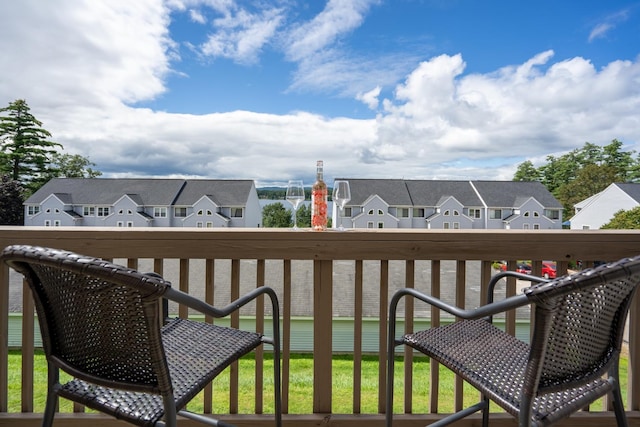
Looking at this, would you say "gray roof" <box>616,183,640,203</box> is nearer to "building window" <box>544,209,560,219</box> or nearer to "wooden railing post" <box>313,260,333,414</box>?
"building window" <box>544,209,560,219</box>

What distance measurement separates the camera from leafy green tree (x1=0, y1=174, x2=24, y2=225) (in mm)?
2270

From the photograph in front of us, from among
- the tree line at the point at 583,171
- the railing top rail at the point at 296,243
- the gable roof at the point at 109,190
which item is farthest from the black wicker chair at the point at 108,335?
the tree line at the point at 583,171

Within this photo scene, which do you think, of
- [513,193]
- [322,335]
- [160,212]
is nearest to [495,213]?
[513,193]

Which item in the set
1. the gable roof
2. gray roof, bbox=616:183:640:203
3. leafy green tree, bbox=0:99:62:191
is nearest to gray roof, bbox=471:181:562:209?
gray roof, bbox=616:183:640:203

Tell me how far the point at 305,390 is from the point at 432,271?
1.18 m

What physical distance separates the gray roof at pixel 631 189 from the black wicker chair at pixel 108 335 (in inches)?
146

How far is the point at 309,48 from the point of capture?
5.92 metres

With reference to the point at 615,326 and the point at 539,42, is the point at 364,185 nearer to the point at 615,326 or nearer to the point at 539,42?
the point at 615,326

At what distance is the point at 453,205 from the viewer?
126 inches

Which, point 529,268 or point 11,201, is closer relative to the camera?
point 529,268

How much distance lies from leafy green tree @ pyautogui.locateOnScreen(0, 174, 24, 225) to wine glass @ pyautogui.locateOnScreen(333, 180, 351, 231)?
5.65 feet

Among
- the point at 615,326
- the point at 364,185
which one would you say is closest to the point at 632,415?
the point at 615,326

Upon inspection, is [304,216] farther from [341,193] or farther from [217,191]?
[217,191]

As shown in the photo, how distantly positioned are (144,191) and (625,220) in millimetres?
3703
